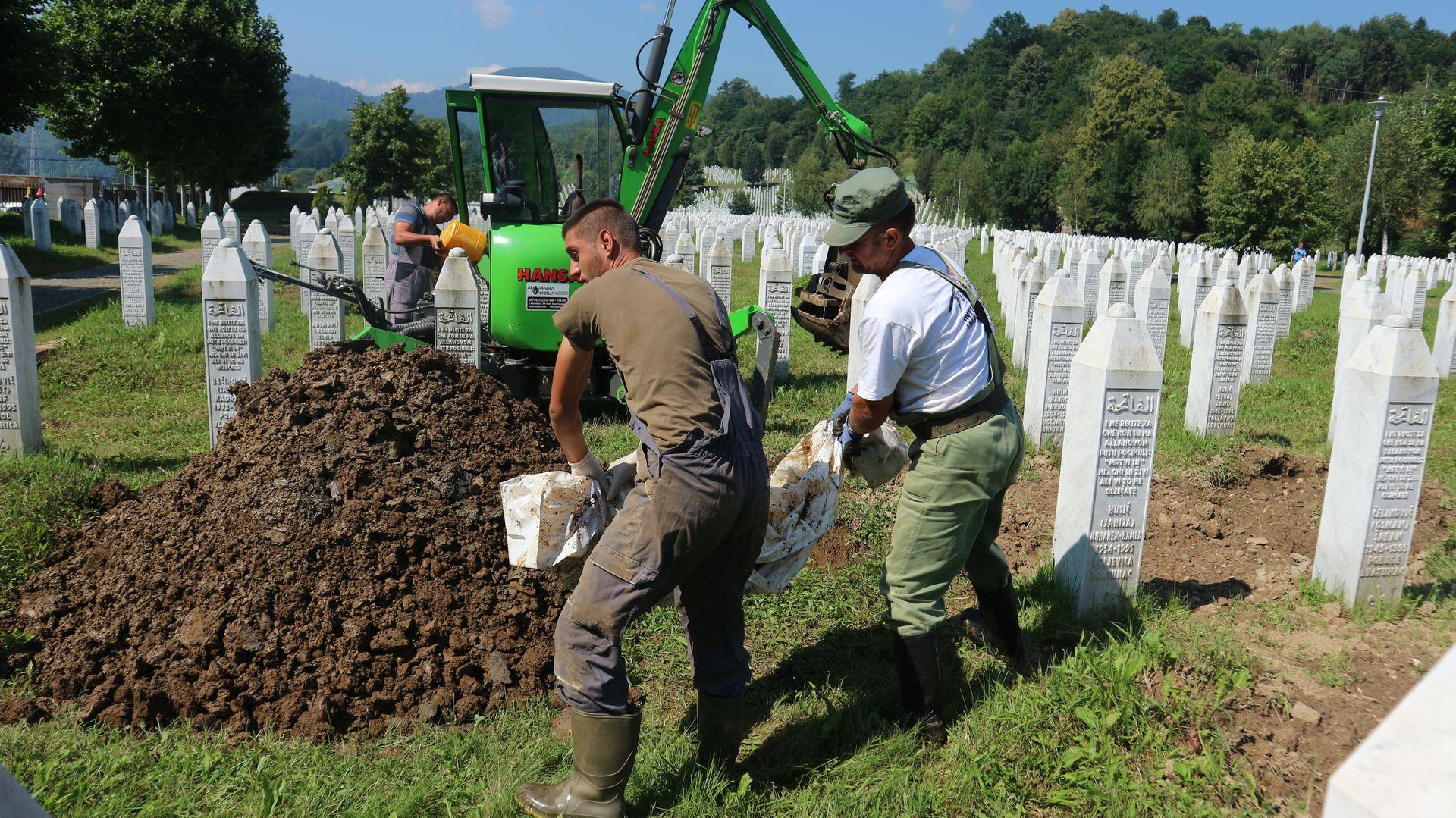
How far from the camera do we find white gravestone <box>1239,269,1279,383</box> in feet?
31.3

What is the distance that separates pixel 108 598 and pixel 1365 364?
5494mm

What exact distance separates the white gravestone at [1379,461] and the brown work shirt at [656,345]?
9.60 feet

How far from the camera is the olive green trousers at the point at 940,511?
341 centimetres

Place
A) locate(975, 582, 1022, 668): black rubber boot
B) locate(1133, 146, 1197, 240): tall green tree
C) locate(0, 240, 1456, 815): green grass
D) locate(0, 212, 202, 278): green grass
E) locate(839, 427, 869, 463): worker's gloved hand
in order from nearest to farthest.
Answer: locate(0, 240, 1456, 815): green grass, locate(839, 427, 869, 463): worker's gloved hand, locate(975, 582, 1022, 668): black rubber boot, locate(0, 212, 202, 278): green grass, locate(1133, 146, 1197, 240): tall green tree

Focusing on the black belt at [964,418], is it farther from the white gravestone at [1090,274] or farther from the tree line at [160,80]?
the tree line at [160,80]

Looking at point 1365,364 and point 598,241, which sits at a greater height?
point 598,241

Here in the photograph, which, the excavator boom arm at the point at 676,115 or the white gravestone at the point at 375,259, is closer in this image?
the excavator boom arm at the point at 676,115

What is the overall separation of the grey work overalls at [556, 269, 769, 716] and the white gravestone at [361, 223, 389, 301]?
9.17 m

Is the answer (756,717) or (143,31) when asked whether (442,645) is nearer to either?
(756,717)

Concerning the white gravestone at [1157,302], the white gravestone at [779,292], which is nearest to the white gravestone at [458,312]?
the white gravestone at [779,292]

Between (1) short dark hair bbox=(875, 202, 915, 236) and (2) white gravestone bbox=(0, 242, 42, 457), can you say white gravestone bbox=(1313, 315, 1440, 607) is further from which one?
(2) white gravestone bbox=(0, 242, 42, 457)

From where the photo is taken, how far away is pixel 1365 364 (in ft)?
13.8

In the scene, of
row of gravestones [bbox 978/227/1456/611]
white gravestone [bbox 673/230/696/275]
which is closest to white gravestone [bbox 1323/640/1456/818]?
row of gravestones [bbox 978/227/1456/611]

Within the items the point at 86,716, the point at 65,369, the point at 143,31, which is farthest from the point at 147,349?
the point at 143,31
